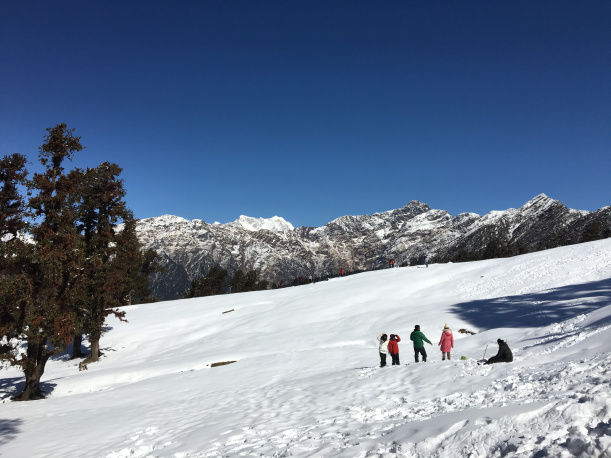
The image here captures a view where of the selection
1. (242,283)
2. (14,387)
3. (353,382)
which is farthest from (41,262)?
(242,283)

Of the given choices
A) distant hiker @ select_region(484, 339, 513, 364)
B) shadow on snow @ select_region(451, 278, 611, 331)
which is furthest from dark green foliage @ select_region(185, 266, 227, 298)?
distant hiker @ select_region(484, 339, 513, 364)

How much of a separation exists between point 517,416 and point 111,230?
28.2m

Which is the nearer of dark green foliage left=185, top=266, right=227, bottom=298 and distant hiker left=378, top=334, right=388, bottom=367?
distant hiker left=378, top=334, right=388, bottom=367

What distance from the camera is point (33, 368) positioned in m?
18.9

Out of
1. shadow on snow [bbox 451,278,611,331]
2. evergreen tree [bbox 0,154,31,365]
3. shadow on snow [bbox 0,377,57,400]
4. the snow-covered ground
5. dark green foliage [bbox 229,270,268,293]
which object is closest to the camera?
the snow-covered ground

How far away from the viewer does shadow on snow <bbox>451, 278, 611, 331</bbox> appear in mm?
23631

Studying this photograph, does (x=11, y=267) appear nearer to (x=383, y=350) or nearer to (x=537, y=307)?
(x=383, y=350)

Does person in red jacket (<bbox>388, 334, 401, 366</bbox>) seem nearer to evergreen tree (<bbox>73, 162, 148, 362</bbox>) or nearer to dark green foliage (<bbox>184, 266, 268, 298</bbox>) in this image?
evergreen tree (<bbox>73, 162, 148, 362</bbox>)

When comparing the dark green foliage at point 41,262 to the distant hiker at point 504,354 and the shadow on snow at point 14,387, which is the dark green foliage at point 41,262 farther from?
the distant hiker at point 504,354

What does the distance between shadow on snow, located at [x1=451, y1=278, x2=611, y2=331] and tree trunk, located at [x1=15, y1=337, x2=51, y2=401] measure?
79.9 feet

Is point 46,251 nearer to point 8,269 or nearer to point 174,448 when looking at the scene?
point 8,269

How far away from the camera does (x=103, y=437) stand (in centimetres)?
1177

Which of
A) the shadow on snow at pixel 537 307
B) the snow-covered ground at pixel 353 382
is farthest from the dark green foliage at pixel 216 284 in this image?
the shadow on snow at pixel 537 307

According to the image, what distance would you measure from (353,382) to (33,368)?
1499 cm
